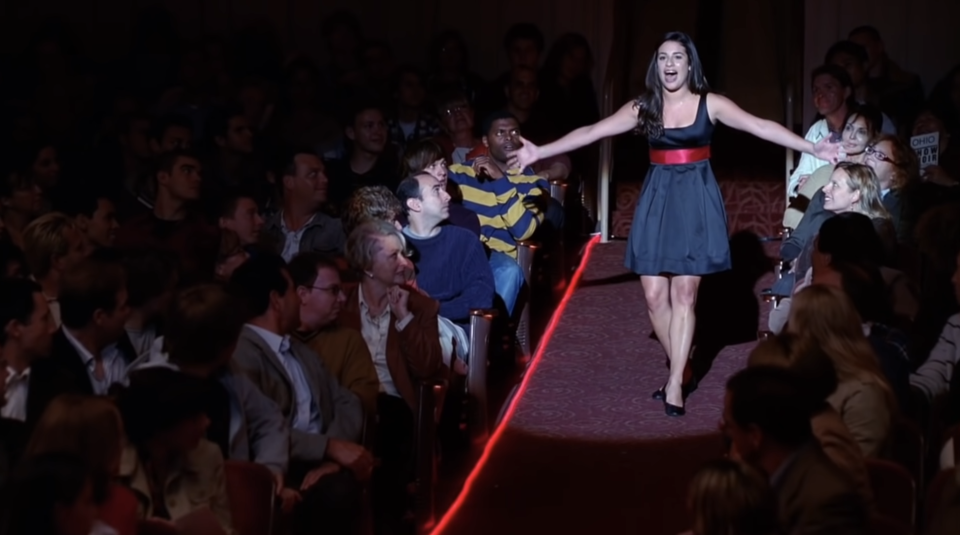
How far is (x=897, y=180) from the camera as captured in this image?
6066mm

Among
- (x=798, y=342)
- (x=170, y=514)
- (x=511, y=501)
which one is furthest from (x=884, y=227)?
(x=170, y=514)

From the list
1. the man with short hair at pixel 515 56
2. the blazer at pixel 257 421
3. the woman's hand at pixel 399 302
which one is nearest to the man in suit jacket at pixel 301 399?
the blazer at pixel 257 421

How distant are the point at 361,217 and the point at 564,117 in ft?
9.45

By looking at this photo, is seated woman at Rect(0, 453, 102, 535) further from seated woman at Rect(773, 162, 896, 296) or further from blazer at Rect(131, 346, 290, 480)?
seated woman at Rect(773, 162, 896, 296)

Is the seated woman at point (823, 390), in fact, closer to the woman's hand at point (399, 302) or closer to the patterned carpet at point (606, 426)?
the patterned carpet at point (606, 426)

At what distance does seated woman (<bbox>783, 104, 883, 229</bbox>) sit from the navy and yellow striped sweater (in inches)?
42.1

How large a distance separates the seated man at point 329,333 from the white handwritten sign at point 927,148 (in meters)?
2.88

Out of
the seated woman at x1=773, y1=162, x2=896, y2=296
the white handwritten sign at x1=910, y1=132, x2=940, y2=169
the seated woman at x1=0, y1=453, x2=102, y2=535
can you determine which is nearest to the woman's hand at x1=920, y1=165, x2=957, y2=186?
the white handwritten sign at x1=910, y1=132, x2=940, y2=169

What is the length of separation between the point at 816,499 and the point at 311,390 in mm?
1503

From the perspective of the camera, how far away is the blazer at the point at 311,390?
150 inches

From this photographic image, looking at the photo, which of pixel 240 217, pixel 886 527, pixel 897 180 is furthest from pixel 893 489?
pixel 897 180

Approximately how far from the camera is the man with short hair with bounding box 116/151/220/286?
5.38 metres

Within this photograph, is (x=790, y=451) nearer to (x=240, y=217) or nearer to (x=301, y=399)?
(x=301, y=399)

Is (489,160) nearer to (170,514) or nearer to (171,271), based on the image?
(171,271)
